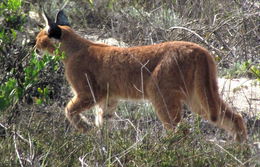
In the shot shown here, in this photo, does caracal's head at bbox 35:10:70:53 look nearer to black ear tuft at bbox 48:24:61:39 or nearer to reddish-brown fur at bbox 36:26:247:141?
black ear tuft at bbox 48:24:61:39

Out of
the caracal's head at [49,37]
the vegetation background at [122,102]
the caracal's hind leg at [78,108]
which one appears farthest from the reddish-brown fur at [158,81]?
the caracal's head at [49,37]

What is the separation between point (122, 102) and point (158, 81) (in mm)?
1402

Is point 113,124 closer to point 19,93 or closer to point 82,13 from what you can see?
point 19,93

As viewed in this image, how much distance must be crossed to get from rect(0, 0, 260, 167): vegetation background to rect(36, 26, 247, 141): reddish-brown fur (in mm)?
191

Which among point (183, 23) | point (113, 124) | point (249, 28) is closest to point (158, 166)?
point (113, 124)

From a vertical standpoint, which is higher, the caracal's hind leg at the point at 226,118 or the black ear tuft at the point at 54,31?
the black ear tuft at the point at 54,31

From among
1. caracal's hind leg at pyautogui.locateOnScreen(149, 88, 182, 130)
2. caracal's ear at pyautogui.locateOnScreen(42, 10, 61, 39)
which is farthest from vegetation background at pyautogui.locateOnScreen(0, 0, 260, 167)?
caracal's ear at pyautogui.locateOnScreen(42, 10, 61, 39)

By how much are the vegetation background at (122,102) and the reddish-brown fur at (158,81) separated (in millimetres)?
191

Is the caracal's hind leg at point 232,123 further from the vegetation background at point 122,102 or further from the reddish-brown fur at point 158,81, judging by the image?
the vegetation background at point 122,102

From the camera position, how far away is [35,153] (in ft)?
16.4

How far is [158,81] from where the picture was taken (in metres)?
6.59

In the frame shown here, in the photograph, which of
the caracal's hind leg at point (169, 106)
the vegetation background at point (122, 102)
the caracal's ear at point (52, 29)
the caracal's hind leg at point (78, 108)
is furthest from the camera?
the caracal's ear at point (52, 29)

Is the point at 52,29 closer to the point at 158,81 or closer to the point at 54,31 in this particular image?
the point at 54,31

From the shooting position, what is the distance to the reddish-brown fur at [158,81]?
6.51m
